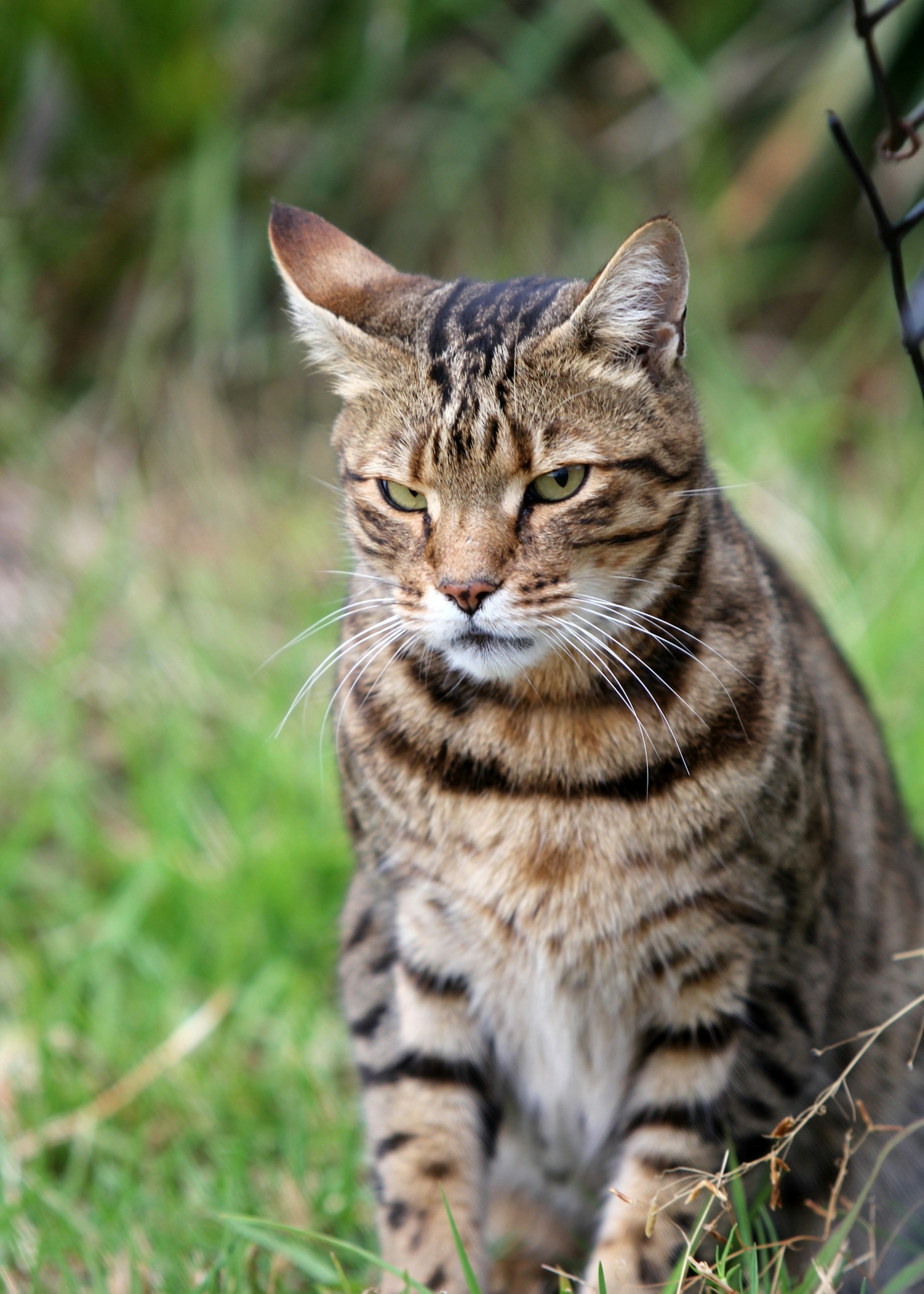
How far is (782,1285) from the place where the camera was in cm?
177

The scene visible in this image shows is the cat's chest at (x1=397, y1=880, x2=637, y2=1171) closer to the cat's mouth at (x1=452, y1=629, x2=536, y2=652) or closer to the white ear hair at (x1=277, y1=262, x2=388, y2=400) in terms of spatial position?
the cat's mouth at (x1=452, y1=629, x2=536, y2=652)

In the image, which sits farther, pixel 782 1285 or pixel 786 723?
pixel 786 723

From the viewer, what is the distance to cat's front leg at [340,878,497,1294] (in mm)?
1914

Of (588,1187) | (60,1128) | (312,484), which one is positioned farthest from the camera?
(312,484)

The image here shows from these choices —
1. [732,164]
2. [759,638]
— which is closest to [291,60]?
[732,164]

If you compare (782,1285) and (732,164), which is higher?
(732,164)

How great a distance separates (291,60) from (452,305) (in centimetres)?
359

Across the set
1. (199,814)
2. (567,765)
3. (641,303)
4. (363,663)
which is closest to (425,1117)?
(567,765)

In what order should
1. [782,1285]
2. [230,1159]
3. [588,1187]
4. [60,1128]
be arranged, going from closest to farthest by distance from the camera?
[782,1285] → [588,1187] → [230,1159] → [60,1128]

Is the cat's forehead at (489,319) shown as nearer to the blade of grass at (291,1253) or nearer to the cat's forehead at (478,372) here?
the cat's forehead at (478,372)

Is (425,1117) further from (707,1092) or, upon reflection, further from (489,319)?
(489,319)

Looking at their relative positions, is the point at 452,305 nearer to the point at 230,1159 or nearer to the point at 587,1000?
the point at 587,1000

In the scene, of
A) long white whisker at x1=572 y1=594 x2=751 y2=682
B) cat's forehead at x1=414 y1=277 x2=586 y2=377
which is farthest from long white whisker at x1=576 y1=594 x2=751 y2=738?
cat's forehead at x1=414 y1=277 x2=586 y2=377

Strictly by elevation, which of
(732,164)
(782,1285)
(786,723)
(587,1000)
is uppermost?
(732,164)
